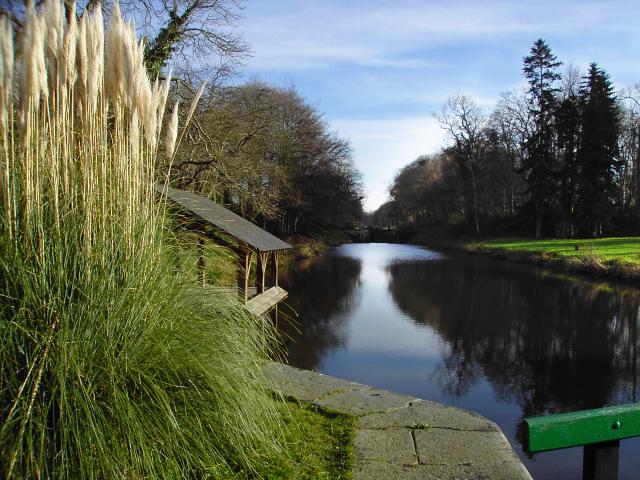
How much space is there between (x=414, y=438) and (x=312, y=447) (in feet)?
1.95

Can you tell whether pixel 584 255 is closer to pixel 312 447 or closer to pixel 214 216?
pixel 214 216

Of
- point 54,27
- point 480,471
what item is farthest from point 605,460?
point 54,27

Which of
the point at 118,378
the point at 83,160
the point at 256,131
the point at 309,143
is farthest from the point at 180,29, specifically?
the point at 309,143

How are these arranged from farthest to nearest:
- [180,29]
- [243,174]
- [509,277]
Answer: [509,277] → [243,174] → [180,29]

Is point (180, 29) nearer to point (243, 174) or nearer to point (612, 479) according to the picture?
point (243, 174)

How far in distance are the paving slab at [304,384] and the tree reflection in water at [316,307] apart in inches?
38.1

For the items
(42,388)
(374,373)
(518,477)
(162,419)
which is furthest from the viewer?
(374,373)

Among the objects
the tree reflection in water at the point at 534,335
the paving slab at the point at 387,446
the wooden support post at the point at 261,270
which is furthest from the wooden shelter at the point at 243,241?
the paving slab at the point at 387,446

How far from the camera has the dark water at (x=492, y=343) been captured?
7117 millimetres

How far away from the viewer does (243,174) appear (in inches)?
582

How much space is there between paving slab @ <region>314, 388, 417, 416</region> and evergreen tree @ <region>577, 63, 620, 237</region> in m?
30.1

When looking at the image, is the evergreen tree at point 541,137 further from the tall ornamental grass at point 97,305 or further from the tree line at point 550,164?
the tall ornamental grass at point 97,305

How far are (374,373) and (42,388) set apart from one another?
659 cm

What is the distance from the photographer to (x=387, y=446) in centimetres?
297
